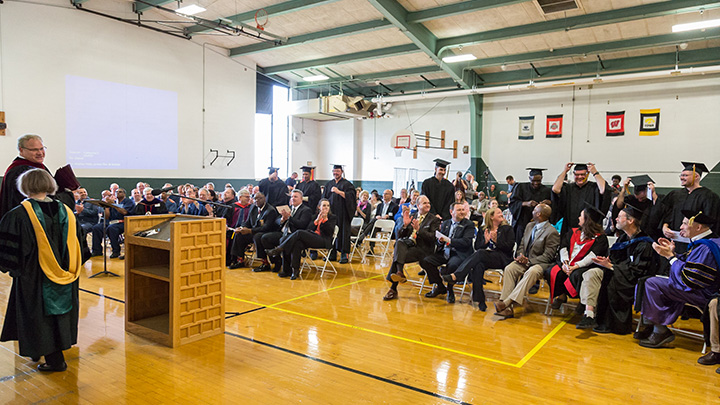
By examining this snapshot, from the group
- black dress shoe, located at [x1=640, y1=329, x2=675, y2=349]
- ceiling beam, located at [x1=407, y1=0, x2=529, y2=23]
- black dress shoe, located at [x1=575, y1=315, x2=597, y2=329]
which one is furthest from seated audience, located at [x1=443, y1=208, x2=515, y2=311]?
ceiling beam, located at [x1=407, y1=0, x2=529, y2=23]

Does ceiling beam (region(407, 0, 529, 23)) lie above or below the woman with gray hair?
above

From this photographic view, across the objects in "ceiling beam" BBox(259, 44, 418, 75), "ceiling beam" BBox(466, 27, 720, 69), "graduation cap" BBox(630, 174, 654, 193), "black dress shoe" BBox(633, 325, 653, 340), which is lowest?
"black dress shoe" BBox(633, 325, 653, 340)

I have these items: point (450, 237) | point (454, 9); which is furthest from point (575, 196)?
point (454, 9)

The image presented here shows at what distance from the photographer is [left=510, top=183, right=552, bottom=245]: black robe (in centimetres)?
617

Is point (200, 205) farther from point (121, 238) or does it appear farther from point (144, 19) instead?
point (144, 19)

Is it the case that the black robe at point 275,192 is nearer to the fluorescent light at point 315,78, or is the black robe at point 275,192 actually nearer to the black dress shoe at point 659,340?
the black dress shoe at point 659,340

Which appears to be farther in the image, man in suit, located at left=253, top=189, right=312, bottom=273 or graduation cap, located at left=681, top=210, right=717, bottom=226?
man in suit, located at left=253, top=189, right=312, bottom=273

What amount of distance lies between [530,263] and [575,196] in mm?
1433

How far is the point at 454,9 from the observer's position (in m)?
9.02

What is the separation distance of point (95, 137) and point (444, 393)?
34.7 feet

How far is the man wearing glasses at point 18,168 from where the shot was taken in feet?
11.3

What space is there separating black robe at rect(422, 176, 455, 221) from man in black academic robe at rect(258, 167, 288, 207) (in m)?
3.46

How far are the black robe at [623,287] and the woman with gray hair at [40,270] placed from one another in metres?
4.49

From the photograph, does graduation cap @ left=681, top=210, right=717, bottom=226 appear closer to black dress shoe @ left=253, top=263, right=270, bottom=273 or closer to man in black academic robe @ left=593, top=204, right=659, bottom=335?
man in black academic robe @ left=593, top=204, right=659, bottom=335
